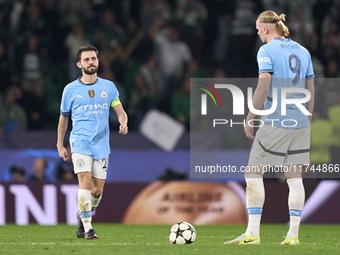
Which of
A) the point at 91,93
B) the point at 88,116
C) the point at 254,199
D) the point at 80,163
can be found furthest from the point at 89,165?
the point at 254,199

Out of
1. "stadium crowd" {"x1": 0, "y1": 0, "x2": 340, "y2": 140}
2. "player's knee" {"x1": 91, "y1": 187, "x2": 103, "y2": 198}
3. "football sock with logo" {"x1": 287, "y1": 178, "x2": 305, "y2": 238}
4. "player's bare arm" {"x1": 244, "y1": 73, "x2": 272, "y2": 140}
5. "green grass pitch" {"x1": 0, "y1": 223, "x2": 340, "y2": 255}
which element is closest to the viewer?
"green grass pitch" {"x1": 0, "y1": 223, "x2": 340, "y2": 255}

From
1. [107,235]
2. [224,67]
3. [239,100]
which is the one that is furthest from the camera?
[224,67]

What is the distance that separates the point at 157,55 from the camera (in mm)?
14359

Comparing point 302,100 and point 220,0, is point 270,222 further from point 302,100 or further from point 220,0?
point 220,0

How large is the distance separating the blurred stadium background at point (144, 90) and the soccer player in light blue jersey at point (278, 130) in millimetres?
4367

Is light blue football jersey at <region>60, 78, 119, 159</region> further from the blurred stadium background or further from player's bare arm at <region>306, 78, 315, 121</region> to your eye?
the blurred stadium background

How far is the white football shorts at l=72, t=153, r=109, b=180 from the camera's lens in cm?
738

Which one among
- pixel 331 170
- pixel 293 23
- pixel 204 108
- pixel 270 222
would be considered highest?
pixel 293 23

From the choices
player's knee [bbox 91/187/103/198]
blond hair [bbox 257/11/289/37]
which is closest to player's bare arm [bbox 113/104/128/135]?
player's knee [bbox 91/187/103/198]

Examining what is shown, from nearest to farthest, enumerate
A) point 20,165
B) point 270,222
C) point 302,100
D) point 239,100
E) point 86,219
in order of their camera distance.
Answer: point 302,100 < point 86,219 < point 270,222 < point 20,165 < point 239,100

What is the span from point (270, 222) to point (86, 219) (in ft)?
14.0

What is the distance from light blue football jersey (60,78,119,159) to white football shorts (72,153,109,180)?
5 centimetres

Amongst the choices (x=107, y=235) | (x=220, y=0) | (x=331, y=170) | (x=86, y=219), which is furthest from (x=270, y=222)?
(x=220, y=0)

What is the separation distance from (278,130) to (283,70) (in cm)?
56
